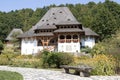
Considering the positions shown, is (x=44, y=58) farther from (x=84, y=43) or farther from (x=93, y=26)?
(x=93, y=26)

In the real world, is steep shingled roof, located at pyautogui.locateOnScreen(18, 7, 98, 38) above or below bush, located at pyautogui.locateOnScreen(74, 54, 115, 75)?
above

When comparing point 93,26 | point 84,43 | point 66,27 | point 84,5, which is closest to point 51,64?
point 66,27

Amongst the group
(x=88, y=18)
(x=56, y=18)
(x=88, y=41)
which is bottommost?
(x=88, y=41)

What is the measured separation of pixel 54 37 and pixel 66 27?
3143 mm

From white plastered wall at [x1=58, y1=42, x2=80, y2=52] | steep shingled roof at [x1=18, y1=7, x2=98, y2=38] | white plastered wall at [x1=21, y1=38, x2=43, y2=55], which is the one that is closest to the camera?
white plastered wall at [x1=58, y1=42, x2=80, y2=52]

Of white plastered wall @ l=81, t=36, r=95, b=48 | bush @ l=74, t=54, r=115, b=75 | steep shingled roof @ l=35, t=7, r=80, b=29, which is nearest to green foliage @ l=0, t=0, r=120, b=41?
white plastered wall @ l=81, t=36, r=95, b=48

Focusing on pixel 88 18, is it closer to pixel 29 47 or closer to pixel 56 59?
pixel 29 47

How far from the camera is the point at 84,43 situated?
54219 millimetres

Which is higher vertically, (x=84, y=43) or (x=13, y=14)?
(x=13, y=14)

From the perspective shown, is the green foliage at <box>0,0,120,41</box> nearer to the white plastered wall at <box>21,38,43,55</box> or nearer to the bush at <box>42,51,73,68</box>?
the white plastered wall at <box>21,38,43,55</box>

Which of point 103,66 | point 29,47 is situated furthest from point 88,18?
point 103,66

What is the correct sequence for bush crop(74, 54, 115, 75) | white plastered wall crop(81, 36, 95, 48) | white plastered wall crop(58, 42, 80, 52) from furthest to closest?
white plastered wall crop(81, 36, 95, 48) < white plastered wall crop(58, 42, 80, 52) < bush crop(74, 54, 115, 75)

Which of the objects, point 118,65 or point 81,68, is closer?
point 81,68

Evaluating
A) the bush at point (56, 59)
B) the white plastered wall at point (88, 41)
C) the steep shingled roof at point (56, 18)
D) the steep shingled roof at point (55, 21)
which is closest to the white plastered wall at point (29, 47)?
the steep shingled roof at point (55, 21)
